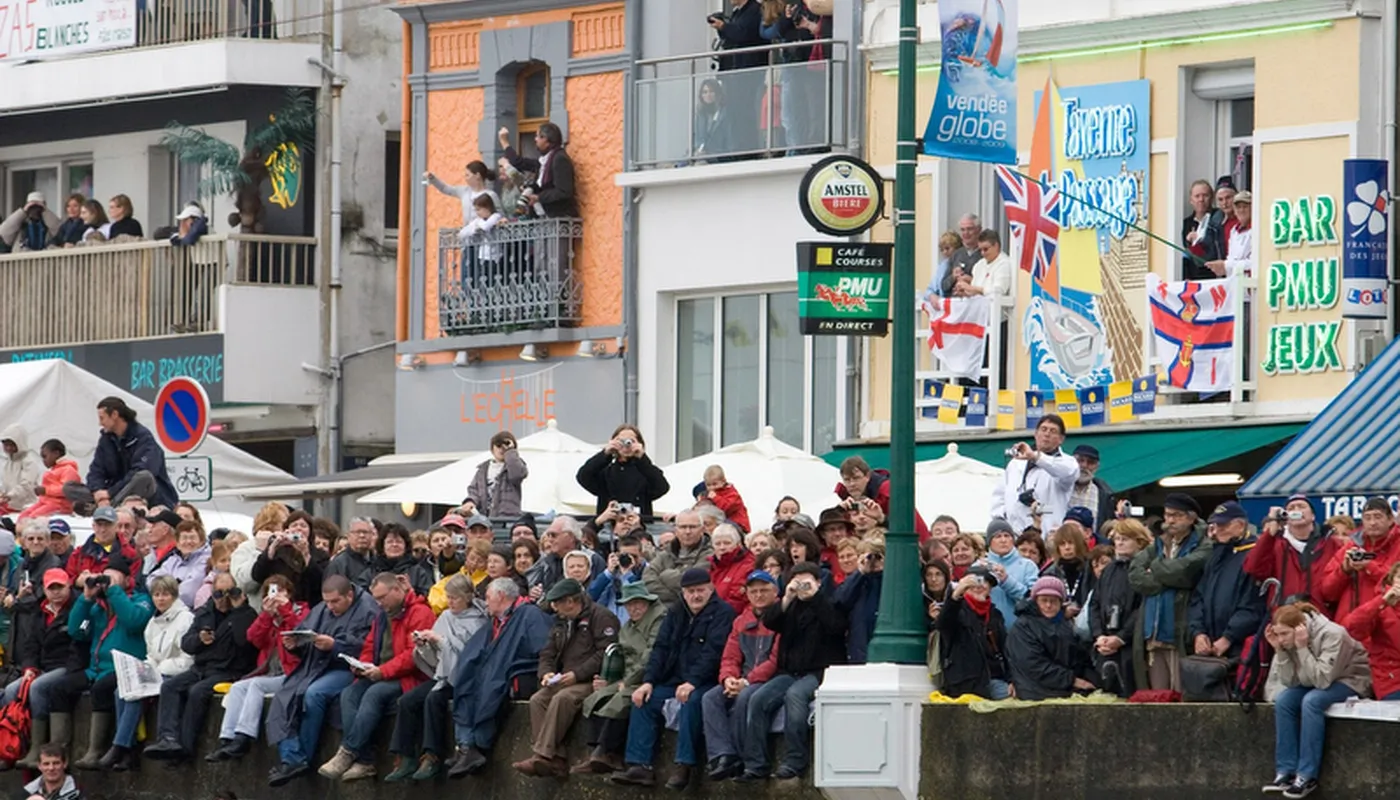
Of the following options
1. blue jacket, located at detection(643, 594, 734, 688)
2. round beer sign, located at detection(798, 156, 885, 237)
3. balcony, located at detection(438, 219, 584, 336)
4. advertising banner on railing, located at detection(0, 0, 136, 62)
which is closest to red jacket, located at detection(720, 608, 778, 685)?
blue jacket, located at detection(643, 594, 734, 688)

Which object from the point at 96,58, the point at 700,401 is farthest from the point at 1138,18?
the point at 96,58

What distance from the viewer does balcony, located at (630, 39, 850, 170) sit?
34.5 m

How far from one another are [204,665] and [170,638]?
386 mm

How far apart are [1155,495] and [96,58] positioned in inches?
651

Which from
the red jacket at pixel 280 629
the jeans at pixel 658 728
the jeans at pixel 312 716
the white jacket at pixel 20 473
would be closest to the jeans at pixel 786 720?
the jeans at pixel 658 728

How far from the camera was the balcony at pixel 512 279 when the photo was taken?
3669 centimetres

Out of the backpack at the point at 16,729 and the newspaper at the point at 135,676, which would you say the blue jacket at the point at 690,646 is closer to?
the newspaper at the point at 135,676

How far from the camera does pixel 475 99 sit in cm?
3822

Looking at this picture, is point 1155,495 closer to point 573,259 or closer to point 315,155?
point 573,259

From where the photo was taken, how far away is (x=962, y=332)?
32531mm

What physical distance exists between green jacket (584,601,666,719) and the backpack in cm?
674

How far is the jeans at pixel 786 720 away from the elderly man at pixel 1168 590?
236cm

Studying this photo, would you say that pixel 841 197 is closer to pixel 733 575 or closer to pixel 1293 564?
pixel 733 575

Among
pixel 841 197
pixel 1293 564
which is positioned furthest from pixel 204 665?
pixel 1293 564
